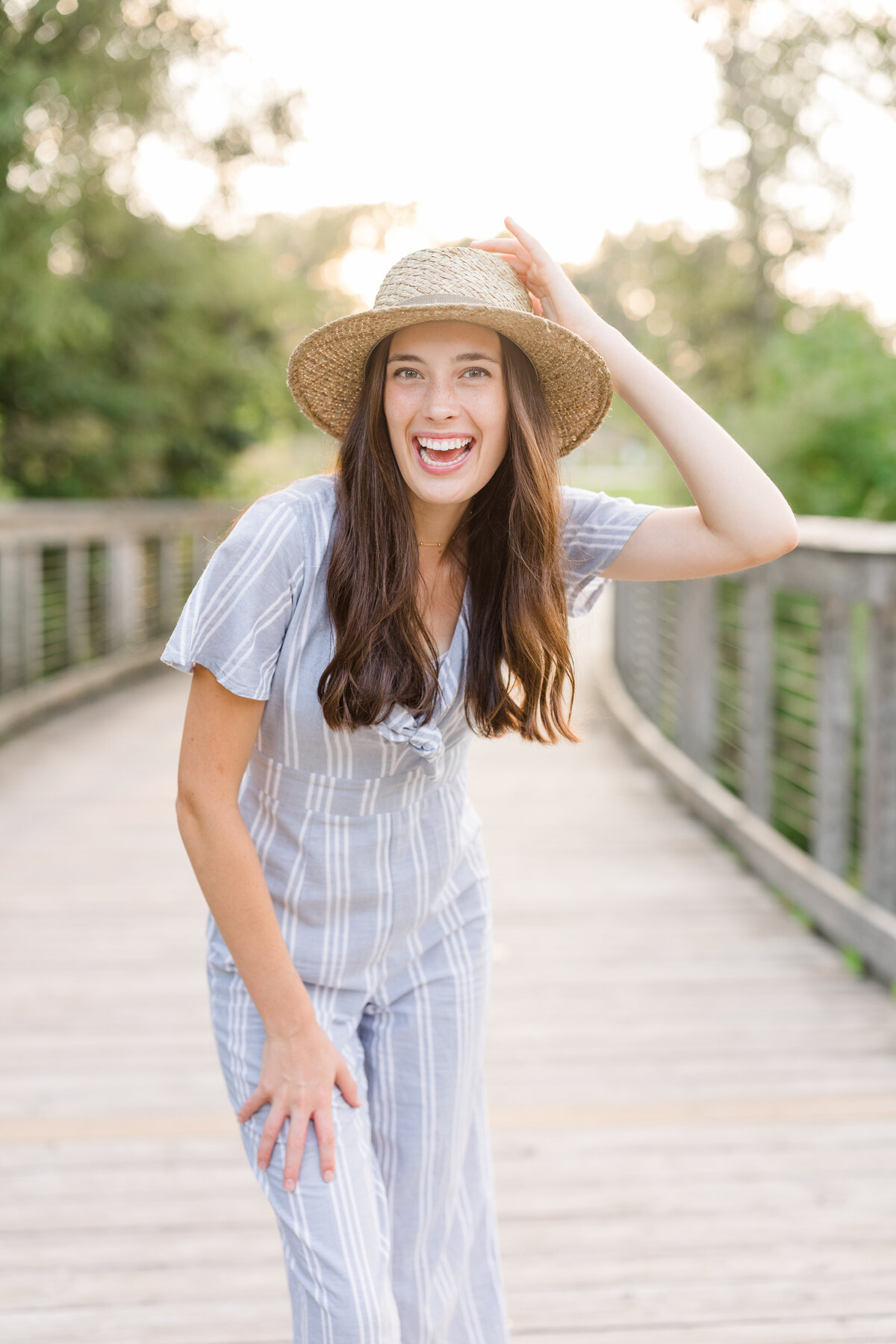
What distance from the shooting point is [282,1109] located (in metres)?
1.56

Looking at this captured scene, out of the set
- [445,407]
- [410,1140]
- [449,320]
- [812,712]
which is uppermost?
[449,320]

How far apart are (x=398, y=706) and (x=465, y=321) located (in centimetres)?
49

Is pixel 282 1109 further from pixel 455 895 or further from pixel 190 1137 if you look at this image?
pixel 190 1137

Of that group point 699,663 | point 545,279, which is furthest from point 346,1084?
point 699,663

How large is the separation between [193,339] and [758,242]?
8.24 m

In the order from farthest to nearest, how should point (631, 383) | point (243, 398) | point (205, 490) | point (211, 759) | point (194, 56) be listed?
point (205, 490)
point (243, 398)
point (194, 56)
point (631, 383)
point (211, 759)

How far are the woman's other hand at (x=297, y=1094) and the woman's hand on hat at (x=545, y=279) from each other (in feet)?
3.20

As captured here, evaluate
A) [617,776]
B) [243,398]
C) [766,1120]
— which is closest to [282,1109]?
[766,1120]

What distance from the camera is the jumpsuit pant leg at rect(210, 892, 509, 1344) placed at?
1548 mm

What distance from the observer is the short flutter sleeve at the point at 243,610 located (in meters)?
1.50

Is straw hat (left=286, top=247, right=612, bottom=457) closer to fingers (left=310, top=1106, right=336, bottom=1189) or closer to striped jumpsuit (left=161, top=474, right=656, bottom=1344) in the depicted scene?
striped jumpsuit (left=161, top=474, right=656, bottom=1344)

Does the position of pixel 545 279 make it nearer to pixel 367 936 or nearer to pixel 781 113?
pixel 367 936

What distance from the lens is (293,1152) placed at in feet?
5.03

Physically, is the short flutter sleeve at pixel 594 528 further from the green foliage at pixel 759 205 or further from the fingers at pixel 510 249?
Result: the green foliage at pixel 759 205
